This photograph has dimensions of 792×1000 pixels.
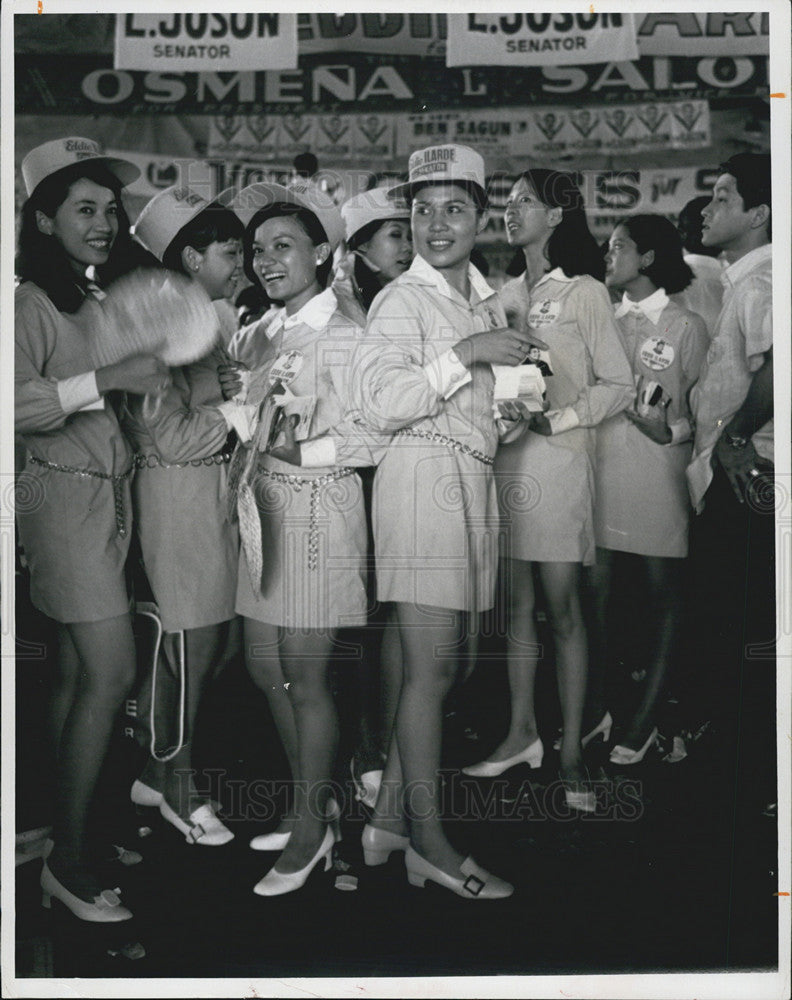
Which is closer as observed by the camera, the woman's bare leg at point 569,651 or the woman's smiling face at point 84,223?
the woman's smiling face at point 84,223

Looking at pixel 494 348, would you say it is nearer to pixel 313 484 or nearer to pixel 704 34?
pixel 313 484

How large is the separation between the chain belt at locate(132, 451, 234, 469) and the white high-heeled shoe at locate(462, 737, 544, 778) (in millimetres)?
1013

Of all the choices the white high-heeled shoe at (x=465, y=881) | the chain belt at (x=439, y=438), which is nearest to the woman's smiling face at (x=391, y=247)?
the chain belt at (x=439, y=438)

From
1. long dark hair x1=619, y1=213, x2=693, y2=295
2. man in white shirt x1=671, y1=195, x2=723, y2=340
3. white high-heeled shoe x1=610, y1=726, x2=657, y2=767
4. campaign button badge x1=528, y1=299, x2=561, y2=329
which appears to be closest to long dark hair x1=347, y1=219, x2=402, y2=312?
campaign button badge x1=528, y1=299, x2=561, y2=329

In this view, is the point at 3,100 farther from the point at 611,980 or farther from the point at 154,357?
the point at 611,980

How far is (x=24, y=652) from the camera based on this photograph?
3.22 m

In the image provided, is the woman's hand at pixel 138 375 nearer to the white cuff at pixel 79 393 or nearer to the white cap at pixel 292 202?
the white cuff at pixel 79 393

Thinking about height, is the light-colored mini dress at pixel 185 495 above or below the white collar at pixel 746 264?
below

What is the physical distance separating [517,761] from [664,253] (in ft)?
4.45

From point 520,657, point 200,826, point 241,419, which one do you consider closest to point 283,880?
point 200,826

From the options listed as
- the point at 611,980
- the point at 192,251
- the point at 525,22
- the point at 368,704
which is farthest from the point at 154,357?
the point at 611,980

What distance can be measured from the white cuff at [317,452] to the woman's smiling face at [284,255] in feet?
1.24

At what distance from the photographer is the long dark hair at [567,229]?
128 inches

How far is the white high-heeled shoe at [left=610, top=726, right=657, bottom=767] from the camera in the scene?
3.33 meters
